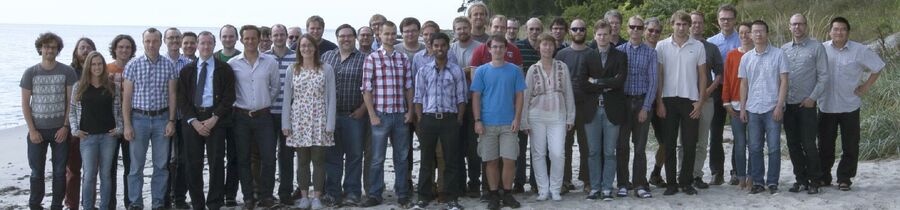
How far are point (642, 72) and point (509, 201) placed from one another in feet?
5.09

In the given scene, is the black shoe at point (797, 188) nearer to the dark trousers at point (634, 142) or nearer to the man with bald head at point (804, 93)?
the man with bald head at point (804, 93)

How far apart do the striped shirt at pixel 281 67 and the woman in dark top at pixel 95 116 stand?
1.23m

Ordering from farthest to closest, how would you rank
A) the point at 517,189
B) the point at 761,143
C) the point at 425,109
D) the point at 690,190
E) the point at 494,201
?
the point at 517,189 → the point at 690,190 → the point at 761,143 → the point at 494,201 → the point at 425,109

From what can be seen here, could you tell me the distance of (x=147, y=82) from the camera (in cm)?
772

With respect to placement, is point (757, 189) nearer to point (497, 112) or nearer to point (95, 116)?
point (497, 112)

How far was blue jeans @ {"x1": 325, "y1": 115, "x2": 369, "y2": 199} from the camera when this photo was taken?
26.9 ft

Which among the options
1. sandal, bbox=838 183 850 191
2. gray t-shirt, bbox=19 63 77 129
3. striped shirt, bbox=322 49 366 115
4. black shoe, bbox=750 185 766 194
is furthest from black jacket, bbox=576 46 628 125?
gray t-shirt, bbox=19 63 77 129

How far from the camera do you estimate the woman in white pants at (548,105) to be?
798cm

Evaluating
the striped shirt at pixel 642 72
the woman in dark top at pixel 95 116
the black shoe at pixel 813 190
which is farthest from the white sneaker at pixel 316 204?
the black shoe at pixel 813 190

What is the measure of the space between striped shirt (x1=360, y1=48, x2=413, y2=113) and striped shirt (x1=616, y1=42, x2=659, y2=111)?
1861 millimetres

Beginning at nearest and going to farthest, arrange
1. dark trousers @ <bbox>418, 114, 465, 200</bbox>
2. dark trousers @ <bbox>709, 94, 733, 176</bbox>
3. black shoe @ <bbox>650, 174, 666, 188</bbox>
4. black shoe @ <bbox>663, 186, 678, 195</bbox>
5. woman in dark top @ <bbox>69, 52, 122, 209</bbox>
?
woman in dark top @ <bbox>69, 52, 122, 209</bbox>
dark trousers @ <bbox>418, 114, 465, 200</bbox>
black shoe @ <bbox>663, 186, 678, 195</bbox>
dark trousers @ <bbox>709, 94, 733, 176</bbox>
black shoe @ <bbox>650, 174, 666, 188</bbox>

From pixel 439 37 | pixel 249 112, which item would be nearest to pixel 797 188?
pixel 439 37

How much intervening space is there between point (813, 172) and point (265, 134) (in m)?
4.62

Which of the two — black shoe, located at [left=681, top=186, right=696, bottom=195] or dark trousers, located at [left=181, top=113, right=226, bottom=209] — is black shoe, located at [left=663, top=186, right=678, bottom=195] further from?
dark trousers, located at [left=181, top=113, right=226, bottom=209]
